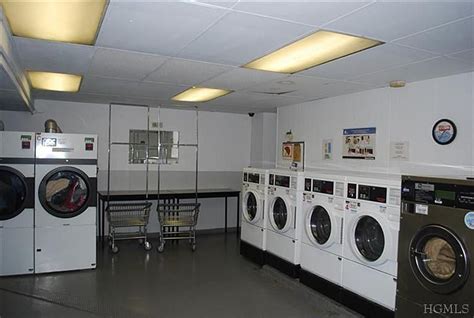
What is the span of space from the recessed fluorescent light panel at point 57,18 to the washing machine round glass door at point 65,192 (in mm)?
2447

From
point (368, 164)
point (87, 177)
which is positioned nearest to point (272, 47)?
point (368, 164)

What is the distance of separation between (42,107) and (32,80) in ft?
5.91

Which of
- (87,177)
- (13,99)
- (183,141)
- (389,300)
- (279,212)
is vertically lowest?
(389,300)

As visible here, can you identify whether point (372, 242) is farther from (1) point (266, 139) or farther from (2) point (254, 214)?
(1) point (266, 139)

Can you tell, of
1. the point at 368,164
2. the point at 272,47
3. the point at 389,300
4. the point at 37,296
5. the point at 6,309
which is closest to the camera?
the point at 272,47

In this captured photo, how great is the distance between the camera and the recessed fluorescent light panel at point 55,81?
4.25 m

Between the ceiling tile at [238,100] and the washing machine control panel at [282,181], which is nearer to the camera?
the washing machine control panel at [282,181]

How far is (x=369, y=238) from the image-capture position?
144 inches

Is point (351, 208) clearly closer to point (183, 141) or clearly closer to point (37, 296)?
point (37, 296)

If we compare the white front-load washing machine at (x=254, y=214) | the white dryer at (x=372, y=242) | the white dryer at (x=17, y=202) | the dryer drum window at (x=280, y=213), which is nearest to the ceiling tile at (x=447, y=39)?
the white dryer at (x=372, y=242)

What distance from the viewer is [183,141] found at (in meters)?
7.30

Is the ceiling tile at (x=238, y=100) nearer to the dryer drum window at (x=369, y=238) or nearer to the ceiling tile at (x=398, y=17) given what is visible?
the dryer drum window at (x=369, y=238)

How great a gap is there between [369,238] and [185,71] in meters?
2.52

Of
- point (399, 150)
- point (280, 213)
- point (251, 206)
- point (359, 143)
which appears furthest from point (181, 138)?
point (399, 150)
